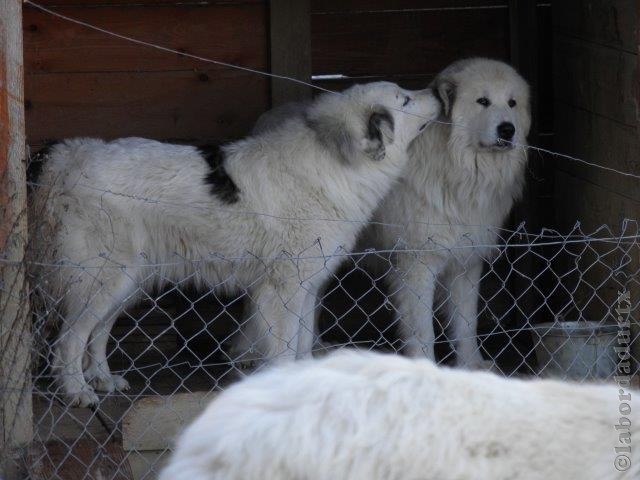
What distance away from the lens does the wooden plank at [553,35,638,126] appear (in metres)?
4.99

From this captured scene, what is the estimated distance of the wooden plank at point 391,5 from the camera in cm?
661

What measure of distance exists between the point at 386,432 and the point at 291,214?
3.38 meters

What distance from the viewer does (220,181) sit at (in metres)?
5.24

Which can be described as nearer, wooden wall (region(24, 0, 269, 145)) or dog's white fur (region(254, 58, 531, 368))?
dog's white fur (region(254, 58, 531, 368))

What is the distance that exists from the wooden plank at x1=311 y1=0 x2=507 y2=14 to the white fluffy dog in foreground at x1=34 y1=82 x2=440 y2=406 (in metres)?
1.32

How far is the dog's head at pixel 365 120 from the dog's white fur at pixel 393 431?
3379 mm

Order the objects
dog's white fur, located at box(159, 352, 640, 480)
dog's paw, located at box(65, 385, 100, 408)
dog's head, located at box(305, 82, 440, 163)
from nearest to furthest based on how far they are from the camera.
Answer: dog's white fur, located at box(159, 352, 640, 480)
dog's paw, located at box(65, 385, 100, 408)
dog's head, located at box(305, 82, 440, 163)

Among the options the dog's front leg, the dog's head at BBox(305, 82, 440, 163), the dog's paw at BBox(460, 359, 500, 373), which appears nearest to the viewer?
the dog's head at BBox(305, 82, 440, 163)

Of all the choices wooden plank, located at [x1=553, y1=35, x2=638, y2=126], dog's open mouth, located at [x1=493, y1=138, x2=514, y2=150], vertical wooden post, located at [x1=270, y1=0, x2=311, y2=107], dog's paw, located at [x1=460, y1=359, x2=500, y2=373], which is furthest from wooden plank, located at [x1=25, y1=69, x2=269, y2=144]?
dog's paw, located at [x1=460, y1=359, x2=500, y2=373]

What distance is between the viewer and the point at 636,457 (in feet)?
6.40

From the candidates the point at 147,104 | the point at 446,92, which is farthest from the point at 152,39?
the point at 446,92

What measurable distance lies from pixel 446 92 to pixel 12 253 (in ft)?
9.37

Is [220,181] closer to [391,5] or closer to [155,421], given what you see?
[155,421]

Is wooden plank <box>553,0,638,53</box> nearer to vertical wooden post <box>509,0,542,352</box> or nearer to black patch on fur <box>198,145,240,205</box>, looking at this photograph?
vertical wooden post <box>509,0,542,352</box>
